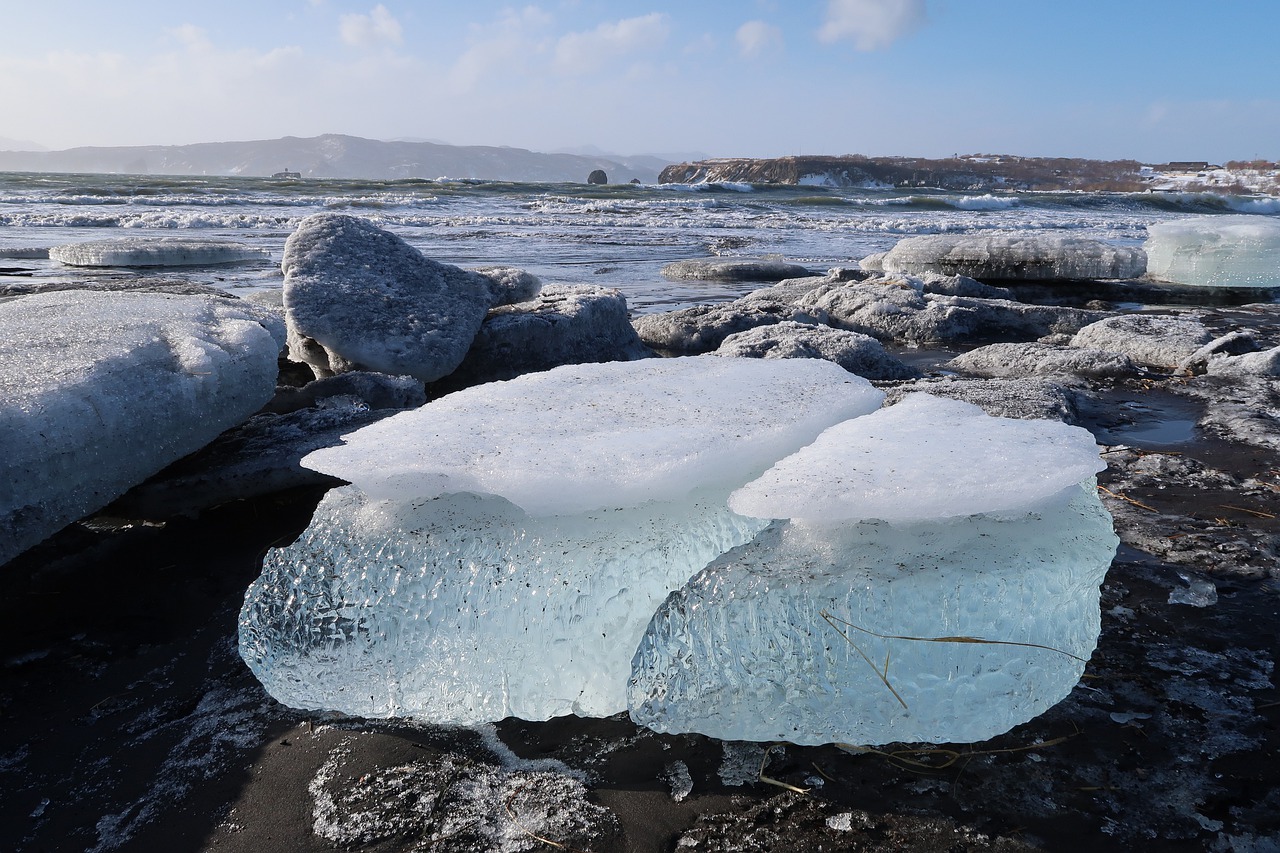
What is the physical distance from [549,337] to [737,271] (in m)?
4.54

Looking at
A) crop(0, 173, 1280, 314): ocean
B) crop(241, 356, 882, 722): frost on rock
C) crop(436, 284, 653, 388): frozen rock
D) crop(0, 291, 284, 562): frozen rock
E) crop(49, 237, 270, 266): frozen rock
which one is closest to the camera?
crop(241, 356, 882, 722): frost on rock

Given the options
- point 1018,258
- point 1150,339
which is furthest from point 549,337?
point 1018,258

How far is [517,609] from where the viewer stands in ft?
5.01

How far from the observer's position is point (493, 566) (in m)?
1.55

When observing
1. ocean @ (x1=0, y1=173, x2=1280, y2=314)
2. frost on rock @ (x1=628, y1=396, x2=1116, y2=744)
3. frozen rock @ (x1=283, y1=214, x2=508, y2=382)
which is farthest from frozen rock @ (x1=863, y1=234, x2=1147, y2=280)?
frost on rock @ (x1=628, y1=396, x2=1116, y2=744)

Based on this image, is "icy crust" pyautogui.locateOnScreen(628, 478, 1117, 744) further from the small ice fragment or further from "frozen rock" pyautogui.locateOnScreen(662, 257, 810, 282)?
"frozen rock" pyautogui.locateOnScreen(662, 257, 810, 282)

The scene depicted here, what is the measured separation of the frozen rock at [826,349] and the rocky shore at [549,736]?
37.8 inches

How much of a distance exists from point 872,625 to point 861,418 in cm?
60

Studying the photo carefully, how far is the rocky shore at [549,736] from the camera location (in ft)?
4.33

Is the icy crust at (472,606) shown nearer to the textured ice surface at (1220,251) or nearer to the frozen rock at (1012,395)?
the frozen rock at (1012,395)

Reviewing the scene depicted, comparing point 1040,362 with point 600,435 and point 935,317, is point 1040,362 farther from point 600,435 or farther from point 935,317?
point 600,435

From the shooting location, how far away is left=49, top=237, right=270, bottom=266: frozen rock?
8297mm

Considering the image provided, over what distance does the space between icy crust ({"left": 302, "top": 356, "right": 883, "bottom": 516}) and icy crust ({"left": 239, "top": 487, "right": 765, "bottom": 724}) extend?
0.23 feet

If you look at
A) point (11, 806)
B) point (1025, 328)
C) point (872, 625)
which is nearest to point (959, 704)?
point (872, 625)
